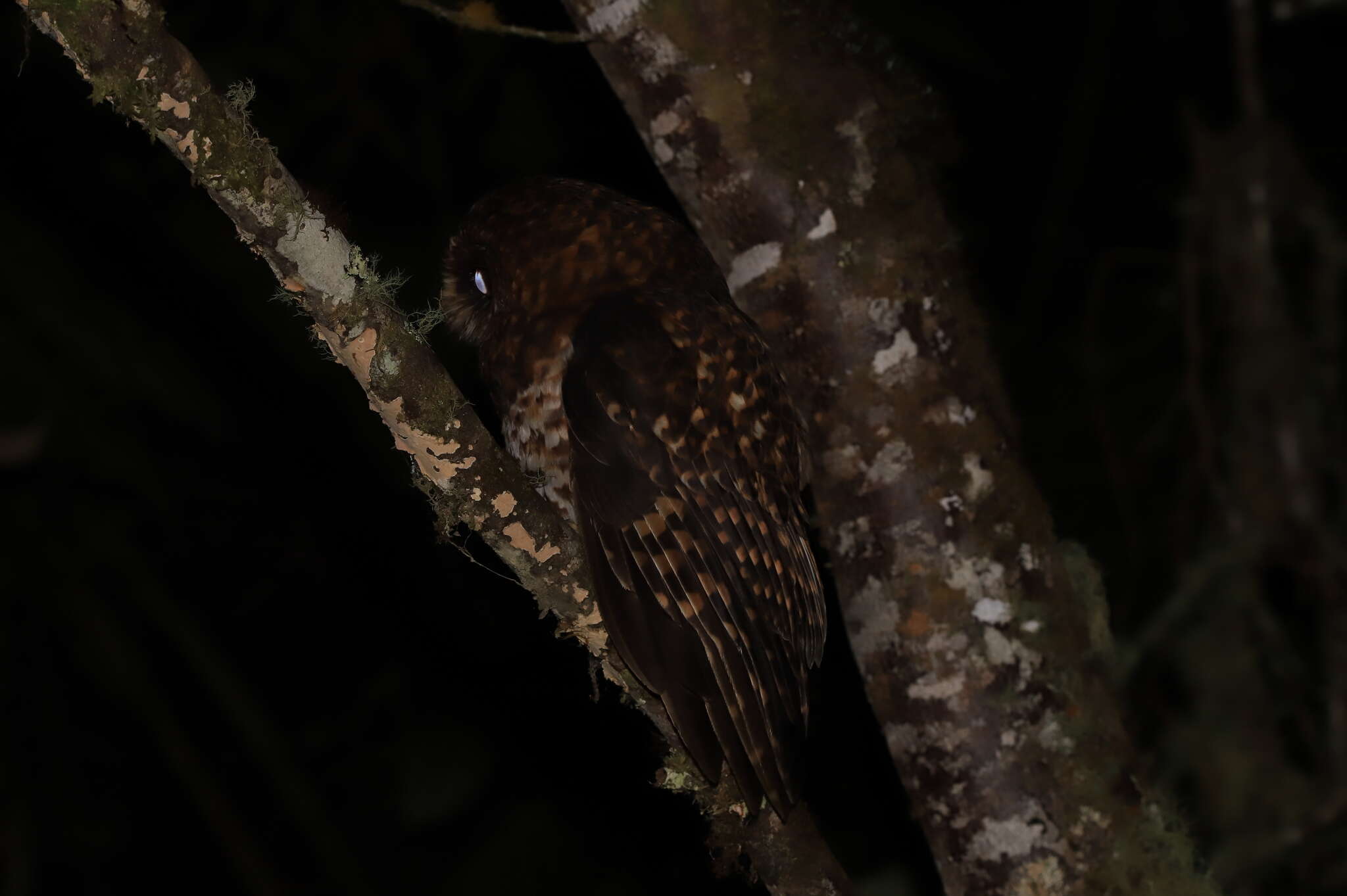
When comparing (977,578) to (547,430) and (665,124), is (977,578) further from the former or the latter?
(665,124)

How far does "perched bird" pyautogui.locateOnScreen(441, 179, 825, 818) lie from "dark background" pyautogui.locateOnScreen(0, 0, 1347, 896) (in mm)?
807

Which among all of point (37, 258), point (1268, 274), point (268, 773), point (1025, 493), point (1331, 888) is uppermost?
point (37, 258)

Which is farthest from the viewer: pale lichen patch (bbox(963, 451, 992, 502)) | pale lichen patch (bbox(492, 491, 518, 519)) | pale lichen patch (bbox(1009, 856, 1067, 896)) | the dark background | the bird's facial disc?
the dark background

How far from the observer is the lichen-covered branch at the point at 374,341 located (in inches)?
41.2

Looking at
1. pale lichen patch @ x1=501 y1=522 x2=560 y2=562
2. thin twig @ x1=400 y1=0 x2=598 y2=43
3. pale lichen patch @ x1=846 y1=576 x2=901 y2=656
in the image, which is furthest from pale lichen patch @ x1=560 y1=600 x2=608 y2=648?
thin twig @ x1=400 y1=0 x2=598 y2=43

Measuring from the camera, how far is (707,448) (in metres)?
1.65

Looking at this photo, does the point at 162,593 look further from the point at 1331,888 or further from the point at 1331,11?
the point at 1331,11

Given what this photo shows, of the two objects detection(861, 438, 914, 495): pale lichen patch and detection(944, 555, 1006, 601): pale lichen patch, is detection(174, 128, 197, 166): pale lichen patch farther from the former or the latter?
detection(944, 555, 1006, 601): pale lichen patch

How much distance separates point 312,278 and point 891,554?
37.6 inches

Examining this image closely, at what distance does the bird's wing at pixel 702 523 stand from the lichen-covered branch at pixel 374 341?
55 mm

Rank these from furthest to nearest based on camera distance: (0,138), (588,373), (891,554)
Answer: (0,138), (891,554), (588,373)

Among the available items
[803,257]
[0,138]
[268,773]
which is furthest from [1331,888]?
[0,138]

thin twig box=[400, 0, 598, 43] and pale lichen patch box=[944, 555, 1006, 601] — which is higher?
thin twig box=[400, 0, 598, 43]

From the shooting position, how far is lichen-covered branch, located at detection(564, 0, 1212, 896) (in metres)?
1.66
